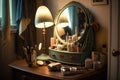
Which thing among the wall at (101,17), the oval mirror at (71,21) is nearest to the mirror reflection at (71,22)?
the oval mirror at (71,21)

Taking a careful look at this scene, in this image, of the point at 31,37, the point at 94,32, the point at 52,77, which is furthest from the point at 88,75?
the point at 31,37

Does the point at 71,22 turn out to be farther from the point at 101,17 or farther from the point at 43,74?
the point at 43,74

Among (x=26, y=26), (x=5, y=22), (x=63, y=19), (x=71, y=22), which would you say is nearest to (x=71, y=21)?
(x=71, y=22)

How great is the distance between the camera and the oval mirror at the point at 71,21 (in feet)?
7.70

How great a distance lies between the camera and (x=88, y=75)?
195 cm

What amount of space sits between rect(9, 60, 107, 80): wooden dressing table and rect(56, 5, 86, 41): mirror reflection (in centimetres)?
51

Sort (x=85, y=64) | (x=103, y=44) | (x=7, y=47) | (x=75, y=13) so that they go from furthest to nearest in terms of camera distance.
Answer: (x=7, y=47) < (x=75, y=13) < (x=103, y=44) < (x=85, y=64)

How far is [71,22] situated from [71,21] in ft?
0.04

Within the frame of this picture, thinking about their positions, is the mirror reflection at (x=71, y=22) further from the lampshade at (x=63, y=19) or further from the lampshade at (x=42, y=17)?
the lampshade at (x=42, y=17)

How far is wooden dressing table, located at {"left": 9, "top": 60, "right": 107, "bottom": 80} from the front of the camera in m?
1.87

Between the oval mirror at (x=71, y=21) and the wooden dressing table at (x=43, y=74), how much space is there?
0.49 metres

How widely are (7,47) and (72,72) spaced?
1.06 m

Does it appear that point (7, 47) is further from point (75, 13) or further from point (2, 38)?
point (75, 13)

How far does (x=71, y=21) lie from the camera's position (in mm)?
2457
